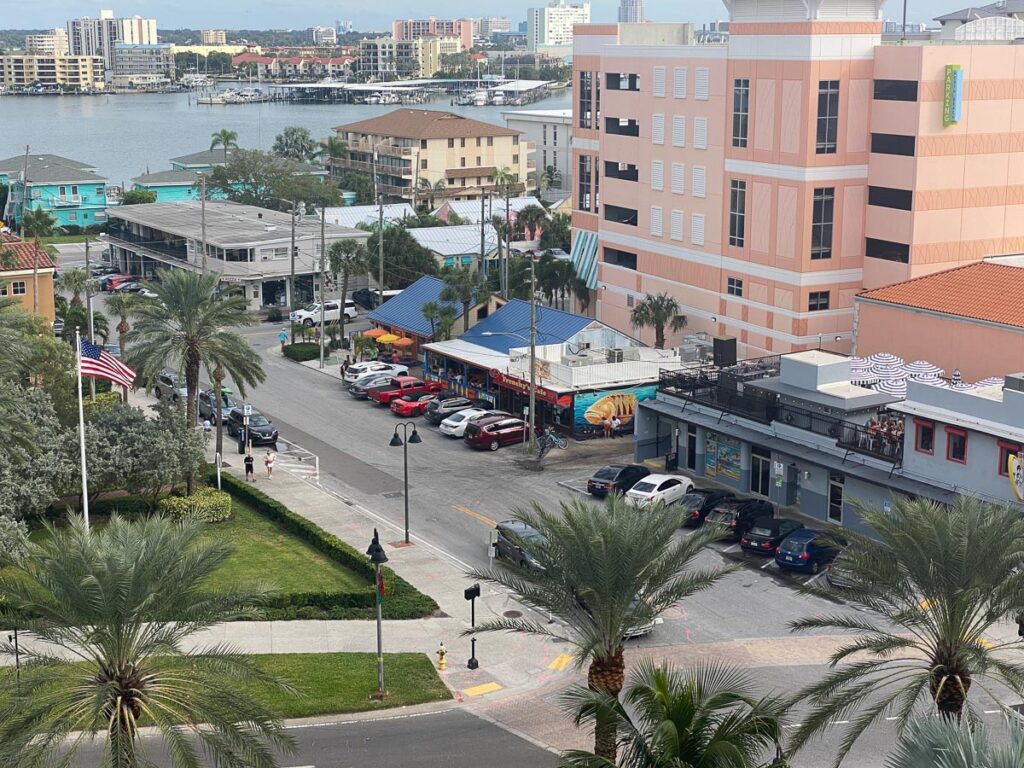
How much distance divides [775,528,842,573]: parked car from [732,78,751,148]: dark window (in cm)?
2704

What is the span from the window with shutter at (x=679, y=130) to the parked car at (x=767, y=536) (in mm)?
29724

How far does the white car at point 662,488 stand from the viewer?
4722 cm

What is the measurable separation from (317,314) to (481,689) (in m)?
50.0

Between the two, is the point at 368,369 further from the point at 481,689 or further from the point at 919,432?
the point at 481,689

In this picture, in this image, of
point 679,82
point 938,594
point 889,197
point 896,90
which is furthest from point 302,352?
point 938,594

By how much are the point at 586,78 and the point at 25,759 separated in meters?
60.5

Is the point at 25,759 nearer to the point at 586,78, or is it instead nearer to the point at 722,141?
the point at 722,141

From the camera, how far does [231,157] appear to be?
125 metres

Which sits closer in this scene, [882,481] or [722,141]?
[882,481]

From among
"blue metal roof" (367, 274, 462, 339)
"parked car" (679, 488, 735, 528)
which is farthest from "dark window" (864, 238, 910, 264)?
"blue metal roof" (367, 274, 462, 339)

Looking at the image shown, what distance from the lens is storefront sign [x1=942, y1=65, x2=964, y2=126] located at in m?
58.6

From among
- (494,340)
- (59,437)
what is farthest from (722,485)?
(59,437)

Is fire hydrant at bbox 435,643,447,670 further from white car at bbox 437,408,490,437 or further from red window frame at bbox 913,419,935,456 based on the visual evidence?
white car at bbox 437,408,490,437

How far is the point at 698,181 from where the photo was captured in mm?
67438
